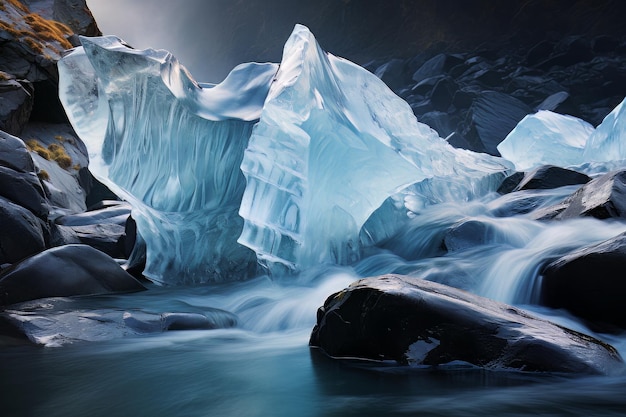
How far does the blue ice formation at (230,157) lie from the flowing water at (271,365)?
0.54 metres

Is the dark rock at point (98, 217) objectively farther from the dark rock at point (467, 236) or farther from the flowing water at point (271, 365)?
the dark rock at point (467, 236)

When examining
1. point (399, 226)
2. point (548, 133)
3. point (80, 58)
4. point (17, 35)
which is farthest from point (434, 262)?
point (17, 35)

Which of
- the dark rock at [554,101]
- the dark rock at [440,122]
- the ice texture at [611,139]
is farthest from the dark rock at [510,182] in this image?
the dark rock at [554,101]

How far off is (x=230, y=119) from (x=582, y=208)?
3.47 m

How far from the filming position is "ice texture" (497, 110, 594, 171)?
1156 cm

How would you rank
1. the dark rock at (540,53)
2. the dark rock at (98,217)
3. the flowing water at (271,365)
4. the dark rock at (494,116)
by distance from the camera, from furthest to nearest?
the dark rock at (540,53)
the dark rock at (494,116)
the dark rock at (98,217)
the flowing water at (271,365)

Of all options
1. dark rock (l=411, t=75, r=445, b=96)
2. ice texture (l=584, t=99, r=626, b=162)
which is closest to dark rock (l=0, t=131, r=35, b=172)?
ice texture (l=584, t=99, r=626, b=162)

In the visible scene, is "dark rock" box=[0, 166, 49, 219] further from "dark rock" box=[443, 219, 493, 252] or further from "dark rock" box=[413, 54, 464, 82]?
"dark rock" box=[413, 54, 464, 82]

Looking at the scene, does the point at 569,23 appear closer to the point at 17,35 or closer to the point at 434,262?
the point at 17,35

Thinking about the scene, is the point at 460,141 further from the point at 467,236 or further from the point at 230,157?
the point at 230,157

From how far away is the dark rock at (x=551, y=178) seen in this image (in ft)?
21.4

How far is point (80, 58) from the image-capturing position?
5340 millimetres

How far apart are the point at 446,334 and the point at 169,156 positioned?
3.77 meters

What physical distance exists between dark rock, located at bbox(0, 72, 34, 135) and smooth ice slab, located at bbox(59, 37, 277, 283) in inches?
333
